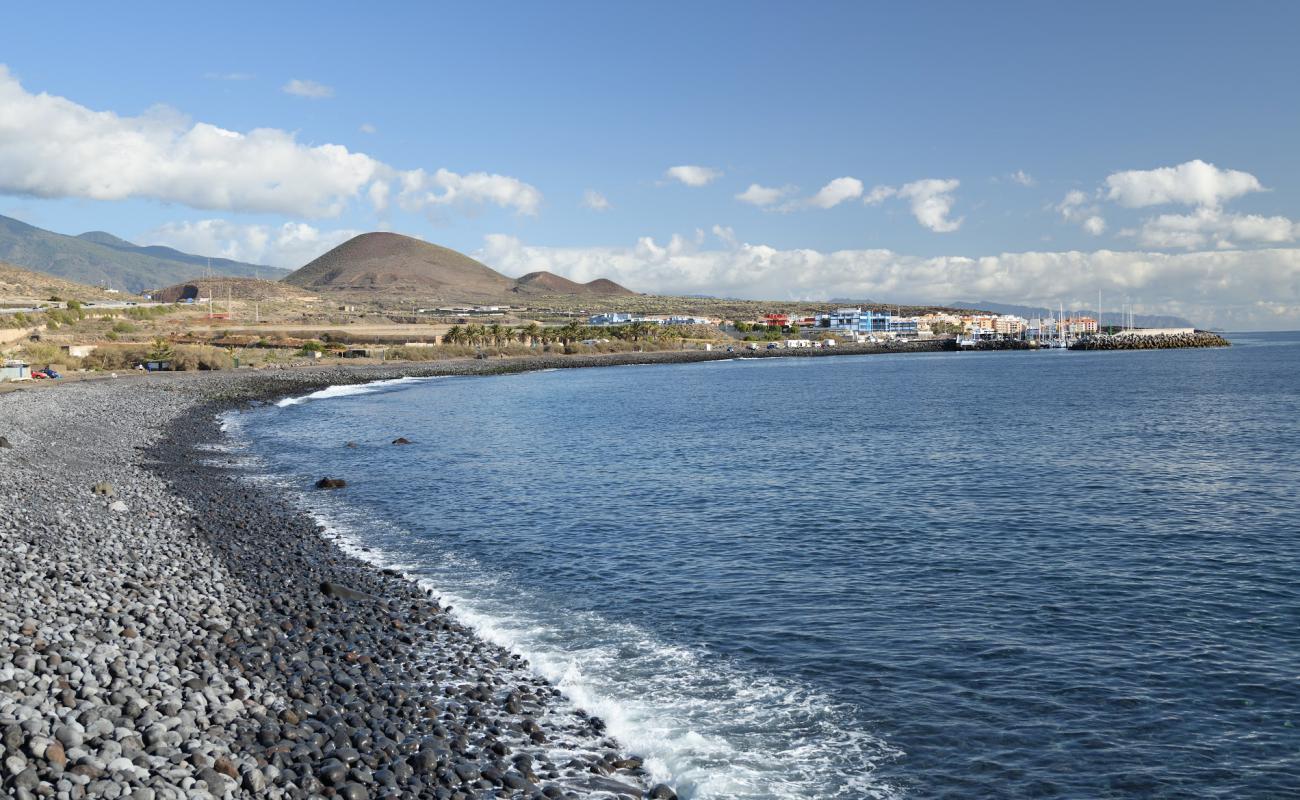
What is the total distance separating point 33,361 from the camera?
267 ft

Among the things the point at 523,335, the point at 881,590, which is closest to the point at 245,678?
the point at 881,590

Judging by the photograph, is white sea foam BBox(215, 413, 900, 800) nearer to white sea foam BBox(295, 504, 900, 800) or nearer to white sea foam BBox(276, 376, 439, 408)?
white sea foam BBox(295, 504, 900, 800)

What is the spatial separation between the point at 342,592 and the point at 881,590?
37.9 feet

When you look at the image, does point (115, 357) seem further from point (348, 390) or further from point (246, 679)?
point (246, 679)

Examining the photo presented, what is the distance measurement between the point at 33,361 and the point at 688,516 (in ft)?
251

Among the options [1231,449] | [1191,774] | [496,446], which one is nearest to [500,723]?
[1191,774]

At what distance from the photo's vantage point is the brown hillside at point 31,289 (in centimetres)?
16026

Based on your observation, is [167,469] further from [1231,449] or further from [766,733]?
[1231,449]

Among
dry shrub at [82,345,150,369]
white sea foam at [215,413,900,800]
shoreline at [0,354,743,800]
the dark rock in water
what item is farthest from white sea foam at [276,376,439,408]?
white sea foam at [215,413,900,800]

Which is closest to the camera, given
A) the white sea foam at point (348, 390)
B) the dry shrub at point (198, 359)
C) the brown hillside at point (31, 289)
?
the white sea foam at point (348, 390)

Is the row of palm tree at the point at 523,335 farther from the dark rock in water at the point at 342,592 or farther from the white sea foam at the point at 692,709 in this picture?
the white sea foam at the point at 692,709

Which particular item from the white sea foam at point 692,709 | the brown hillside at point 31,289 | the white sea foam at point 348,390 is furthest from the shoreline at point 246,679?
the brown hillside at point 31,289

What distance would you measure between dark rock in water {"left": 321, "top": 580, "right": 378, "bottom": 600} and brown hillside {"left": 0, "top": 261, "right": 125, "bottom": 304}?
15735 centimetres

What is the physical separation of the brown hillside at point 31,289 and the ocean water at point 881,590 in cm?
14003
